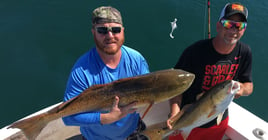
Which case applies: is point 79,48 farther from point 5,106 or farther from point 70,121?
point 70,121

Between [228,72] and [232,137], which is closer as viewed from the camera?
Answer: [228,72]

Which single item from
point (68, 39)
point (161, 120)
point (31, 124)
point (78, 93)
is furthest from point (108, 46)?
point (68, 39)

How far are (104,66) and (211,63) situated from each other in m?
1.56

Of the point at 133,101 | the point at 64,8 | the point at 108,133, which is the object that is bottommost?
the point at 108,133

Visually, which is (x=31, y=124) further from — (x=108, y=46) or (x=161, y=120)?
(x=161, y=120)

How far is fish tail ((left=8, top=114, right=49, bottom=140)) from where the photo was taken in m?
2.33

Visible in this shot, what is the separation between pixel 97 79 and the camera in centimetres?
261

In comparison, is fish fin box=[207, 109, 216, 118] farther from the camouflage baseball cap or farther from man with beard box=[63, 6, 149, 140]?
the camouflage baseball cap

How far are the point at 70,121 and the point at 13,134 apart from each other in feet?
6.36

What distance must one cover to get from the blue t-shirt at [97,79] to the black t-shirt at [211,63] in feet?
2.31

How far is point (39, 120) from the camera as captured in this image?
2344 millimetres

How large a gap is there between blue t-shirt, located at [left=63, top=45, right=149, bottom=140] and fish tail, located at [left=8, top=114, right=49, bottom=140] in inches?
10.6

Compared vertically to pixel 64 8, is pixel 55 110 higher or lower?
lower

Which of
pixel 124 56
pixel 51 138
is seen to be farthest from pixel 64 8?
pixel 124 56
